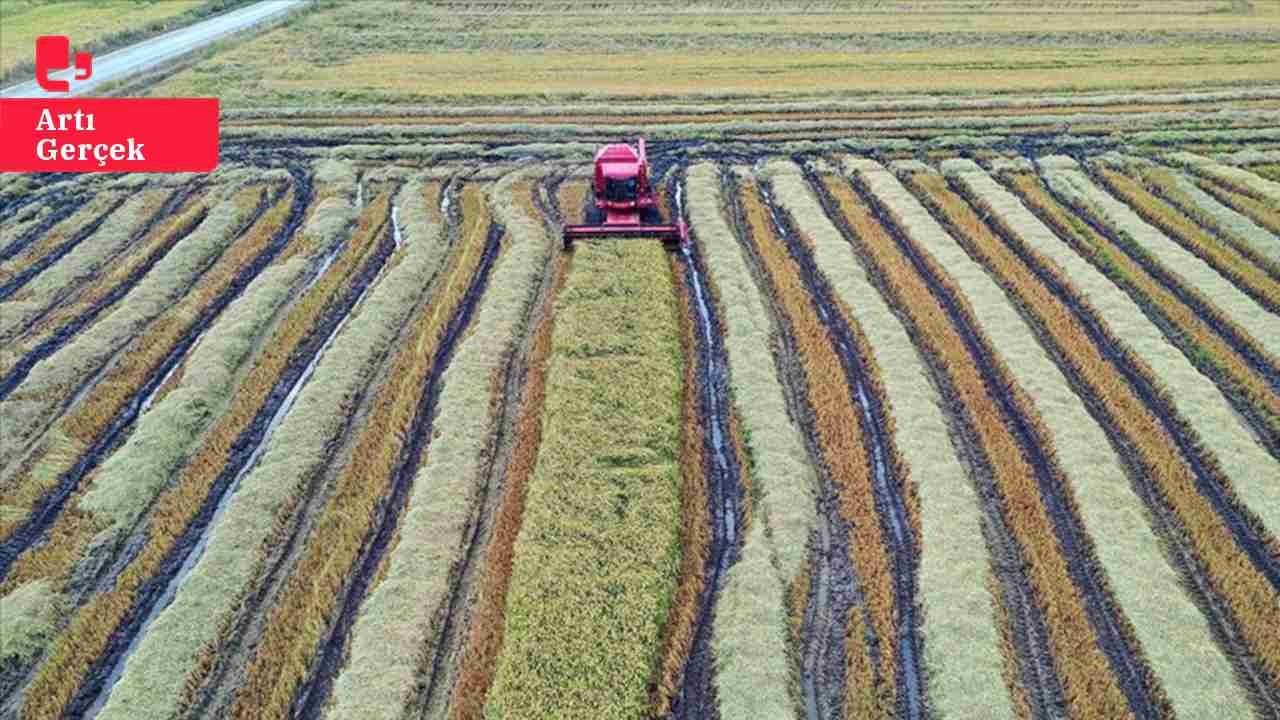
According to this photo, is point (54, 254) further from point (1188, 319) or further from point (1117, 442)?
point (1188, 319)

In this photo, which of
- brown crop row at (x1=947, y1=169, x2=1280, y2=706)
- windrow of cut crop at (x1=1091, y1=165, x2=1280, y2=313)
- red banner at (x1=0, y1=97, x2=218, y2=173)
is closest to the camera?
brown crop row at (x1=947, y1=169, x2=1280, y2=706)

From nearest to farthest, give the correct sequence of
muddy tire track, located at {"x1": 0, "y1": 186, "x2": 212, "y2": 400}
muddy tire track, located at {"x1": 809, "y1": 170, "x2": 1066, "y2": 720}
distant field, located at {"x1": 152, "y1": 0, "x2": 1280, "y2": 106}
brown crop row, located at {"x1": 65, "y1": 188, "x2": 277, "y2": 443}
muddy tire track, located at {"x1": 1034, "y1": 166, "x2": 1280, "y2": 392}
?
muddy tire track, located at {"x1": 809, "y1": 170, "x2": 1066, "y2": 720} < brown crop row, located at {"x1": 65, "y1": 188, "x2": 277, "y2": 443} < muddy tire track, located at {"x1": 1034, "y1": 166, "x2": 1280, "y2": 392} < muddy tire track, located at {"x1": 0, "y1": 186, "x2": 212, "y2": 400} < distant field, located at {"x1": 152, "y1": 0, "x2": 1280, "y2": 106}

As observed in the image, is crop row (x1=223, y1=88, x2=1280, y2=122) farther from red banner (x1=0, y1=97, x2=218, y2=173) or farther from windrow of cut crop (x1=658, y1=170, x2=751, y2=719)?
windrow of cut crop (x1=658, y1=170, x2=751, y2=719)

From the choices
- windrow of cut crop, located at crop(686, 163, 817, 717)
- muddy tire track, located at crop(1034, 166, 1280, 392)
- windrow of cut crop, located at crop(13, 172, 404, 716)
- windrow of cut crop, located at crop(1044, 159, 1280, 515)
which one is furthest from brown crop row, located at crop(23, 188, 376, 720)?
muddy tire track, located at crop(1034, 166, 1280, 392)

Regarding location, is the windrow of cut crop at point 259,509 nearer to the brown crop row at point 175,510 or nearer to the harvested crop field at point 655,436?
the harvested crop field at point 655,436

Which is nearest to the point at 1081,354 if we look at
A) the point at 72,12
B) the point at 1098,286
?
the point at 1098,286

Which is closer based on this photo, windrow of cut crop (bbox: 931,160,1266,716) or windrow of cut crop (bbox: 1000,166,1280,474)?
windrow of cut crop (bbox: 931,160,1266,716)

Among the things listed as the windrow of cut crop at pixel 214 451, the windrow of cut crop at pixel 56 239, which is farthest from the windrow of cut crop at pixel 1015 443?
the windrow of cut crop at pixel 56 239
